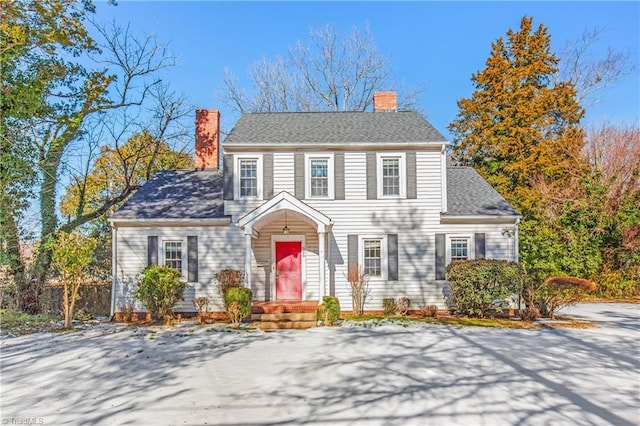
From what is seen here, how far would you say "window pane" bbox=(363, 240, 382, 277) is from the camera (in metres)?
13.4

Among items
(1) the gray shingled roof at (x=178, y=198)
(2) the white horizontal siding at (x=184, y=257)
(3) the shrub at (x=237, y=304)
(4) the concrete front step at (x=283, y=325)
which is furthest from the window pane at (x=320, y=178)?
(4) the concrete front step at (x=283, y=325)

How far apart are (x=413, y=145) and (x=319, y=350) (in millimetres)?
7649

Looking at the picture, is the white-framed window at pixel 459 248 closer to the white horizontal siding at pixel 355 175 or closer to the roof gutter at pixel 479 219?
the roof gutter at pixel 479 219

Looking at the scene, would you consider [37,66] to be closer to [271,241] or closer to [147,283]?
[147,283]

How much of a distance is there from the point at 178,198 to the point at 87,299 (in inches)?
197

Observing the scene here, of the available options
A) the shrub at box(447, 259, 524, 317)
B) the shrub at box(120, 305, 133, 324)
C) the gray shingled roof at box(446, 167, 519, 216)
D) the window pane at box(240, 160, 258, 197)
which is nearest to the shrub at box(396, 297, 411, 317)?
the shrub at box(447, 259, 524, 317)

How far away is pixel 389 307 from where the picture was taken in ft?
42.5

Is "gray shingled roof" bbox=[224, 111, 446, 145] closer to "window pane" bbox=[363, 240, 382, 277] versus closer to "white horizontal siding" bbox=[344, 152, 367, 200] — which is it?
"white horizontal siding" bbox=[344, 152, 367, 200]

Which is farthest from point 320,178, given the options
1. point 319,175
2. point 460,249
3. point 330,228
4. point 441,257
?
point 460,249

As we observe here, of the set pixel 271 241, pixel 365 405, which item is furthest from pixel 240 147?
pixel 365 405

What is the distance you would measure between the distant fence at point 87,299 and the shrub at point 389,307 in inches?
367

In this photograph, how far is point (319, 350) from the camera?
8.46 metres

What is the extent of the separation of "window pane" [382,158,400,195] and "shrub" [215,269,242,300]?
208 inches

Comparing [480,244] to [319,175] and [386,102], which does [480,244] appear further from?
[386,102]
